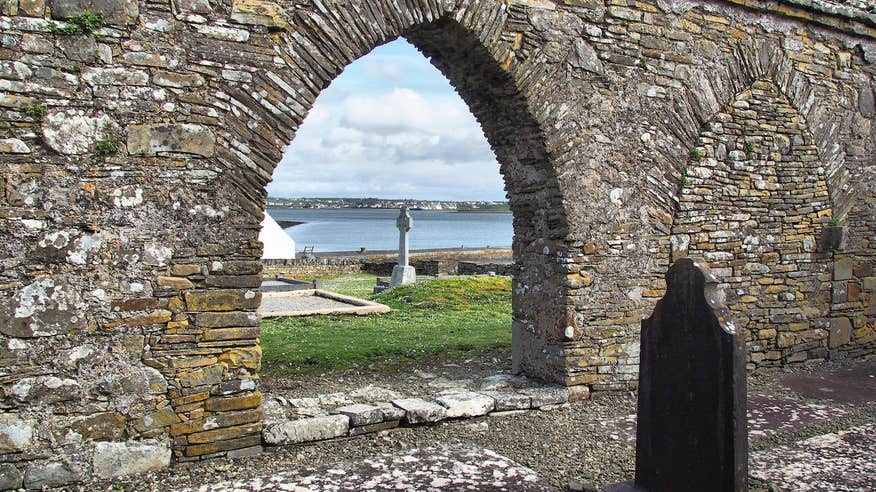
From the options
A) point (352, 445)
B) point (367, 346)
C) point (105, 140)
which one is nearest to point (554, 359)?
point (352, 445)

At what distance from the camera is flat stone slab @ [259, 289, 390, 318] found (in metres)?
11.4

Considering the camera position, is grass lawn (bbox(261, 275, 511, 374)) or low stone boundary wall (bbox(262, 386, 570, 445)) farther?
grass lawn (bbox(261, 275, 511, 374))

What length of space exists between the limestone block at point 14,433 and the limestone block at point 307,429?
144cm

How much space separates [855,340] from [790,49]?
141 inches

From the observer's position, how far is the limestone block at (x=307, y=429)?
193 inches

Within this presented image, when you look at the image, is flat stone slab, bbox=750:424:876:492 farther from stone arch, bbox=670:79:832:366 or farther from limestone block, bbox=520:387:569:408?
stone arch, bbox=670:79:832:366

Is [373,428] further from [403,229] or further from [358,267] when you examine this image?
[358,267]

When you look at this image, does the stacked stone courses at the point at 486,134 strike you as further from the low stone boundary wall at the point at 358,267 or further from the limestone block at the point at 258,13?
the low stone boundary wall at the point at 358,267

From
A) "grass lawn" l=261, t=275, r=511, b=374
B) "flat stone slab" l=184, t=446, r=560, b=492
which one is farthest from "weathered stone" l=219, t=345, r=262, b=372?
"grass lawn" l=261, t=275, r=511, b=374

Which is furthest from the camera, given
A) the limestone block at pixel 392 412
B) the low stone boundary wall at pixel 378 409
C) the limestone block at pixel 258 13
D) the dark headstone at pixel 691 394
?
the limestone block at pixel 392 412

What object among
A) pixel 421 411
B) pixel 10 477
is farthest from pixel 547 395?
pixel 10 477

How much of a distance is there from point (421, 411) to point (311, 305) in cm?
767

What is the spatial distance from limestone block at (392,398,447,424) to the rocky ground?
0.08m

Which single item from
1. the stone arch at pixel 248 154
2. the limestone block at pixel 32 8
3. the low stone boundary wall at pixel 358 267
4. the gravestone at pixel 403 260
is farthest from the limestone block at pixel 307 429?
the low stone boundary wall at pixel 358 267
